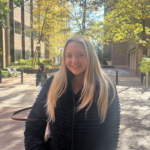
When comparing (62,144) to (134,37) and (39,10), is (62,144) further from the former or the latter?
(39,10)

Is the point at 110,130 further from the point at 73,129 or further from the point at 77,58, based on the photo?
the point at 77,58

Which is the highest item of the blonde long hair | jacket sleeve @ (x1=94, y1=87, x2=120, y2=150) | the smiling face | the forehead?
the forehead

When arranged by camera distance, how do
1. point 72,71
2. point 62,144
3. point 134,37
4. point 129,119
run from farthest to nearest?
point 134,37, point 129,119, point 72,71, point 62,144

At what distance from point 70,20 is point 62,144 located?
18.9 meters

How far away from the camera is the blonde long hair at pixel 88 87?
1.50 metres

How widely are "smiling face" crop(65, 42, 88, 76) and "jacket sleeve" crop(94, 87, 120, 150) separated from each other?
0.33m

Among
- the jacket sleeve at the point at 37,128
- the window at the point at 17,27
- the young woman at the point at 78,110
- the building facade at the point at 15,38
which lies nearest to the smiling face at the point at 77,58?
the young woman at the point at 78,110

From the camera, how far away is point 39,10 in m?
22.3

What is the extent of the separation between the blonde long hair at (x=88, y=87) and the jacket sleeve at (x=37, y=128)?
0.22 feet

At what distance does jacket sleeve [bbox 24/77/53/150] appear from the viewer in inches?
60.2

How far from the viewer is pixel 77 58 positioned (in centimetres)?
157

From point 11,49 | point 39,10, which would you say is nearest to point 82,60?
point 39,10

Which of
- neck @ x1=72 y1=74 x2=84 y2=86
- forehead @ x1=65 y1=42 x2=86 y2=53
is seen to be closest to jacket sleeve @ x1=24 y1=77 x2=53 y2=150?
neck @ x1=72 y1=74 x2=84 y2=86

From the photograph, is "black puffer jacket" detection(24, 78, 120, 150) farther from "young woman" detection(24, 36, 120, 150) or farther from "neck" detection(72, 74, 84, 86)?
"neck" detection(72, 74, 84, 86)
